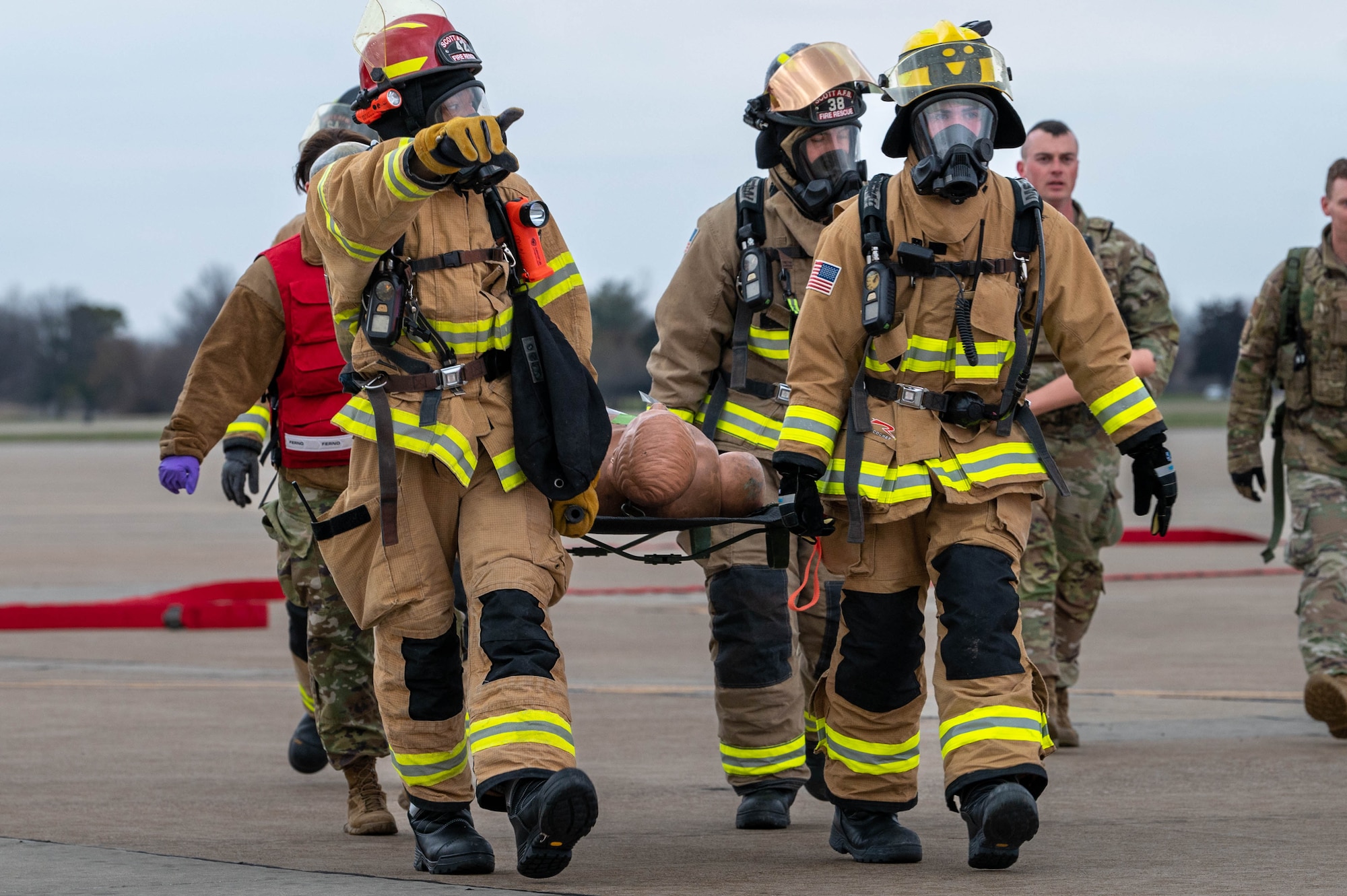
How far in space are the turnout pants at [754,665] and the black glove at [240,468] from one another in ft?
5.30

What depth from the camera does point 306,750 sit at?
275 inches

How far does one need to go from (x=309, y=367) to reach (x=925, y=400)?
2149 millimetres

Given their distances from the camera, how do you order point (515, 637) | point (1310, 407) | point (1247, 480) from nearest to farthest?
point (515, 637) → point (1310, 407) → point (1247, 480)

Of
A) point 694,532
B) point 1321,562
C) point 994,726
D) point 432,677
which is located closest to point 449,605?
point 432,677

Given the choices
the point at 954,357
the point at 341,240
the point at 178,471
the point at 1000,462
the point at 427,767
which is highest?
the point at 341,240

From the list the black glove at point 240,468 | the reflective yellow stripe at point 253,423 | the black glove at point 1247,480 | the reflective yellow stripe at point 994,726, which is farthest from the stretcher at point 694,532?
the black glove at point 1247,480

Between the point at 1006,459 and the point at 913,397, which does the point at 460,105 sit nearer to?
the point at 913,397

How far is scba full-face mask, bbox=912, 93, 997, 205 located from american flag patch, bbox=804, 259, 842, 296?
1.04ft

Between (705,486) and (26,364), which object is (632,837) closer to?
(705,486)

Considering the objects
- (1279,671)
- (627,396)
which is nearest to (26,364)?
(627,396)

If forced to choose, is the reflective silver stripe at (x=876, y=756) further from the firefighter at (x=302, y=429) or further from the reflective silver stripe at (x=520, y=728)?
the firefighter at (x=302, y=429)

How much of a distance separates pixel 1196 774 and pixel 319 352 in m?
3.27

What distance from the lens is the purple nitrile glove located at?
6.32 m

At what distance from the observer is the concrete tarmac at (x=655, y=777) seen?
4.73 meters
